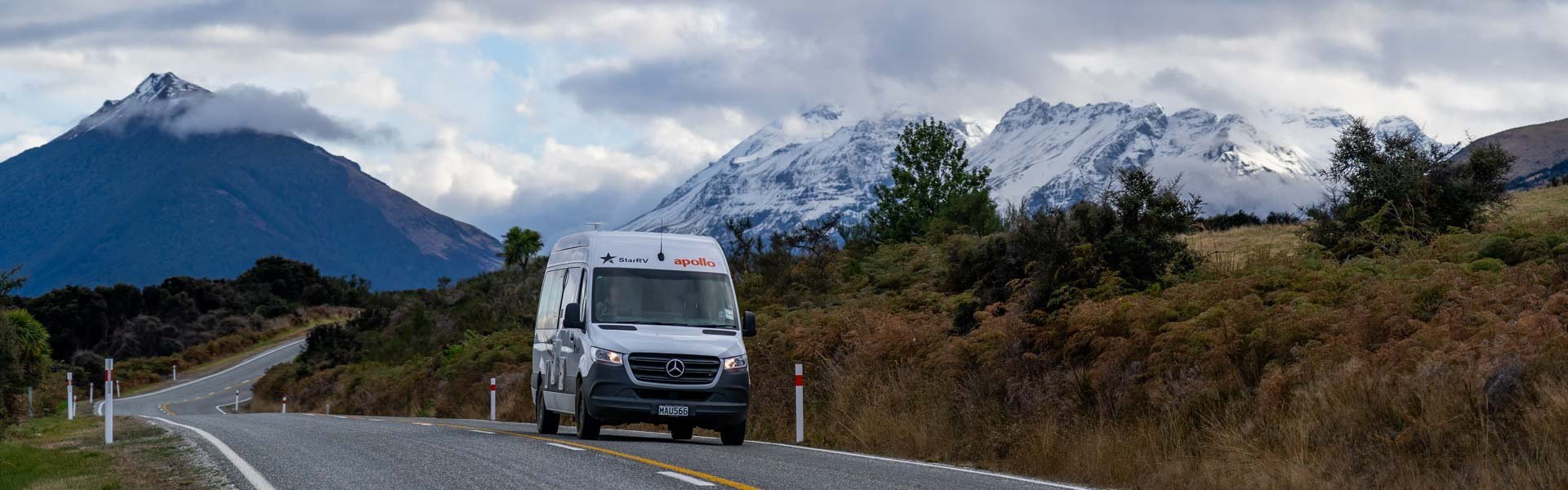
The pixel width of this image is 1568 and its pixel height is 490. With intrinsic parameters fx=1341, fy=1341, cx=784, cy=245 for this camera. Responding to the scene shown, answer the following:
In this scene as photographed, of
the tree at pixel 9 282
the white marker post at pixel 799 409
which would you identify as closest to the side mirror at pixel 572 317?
the white marker post at pixel 799 409

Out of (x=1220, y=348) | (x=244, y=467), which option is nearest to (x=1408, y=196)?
(x=1220, y=348)

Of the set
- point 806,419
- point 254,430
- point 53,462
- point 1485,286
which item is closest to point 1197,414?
point 1485,286

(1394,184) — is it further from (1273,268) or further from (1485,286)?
(1485,286)

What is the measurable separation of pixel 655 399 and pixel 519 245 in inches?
2538

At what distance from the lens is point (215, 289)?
127875 mm

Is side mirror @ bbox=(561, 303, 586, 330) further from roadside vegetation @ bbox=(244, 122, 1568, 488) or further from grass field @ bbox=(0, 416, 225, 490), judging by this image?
grass field @ bbox=(0, 416, 225, 490)

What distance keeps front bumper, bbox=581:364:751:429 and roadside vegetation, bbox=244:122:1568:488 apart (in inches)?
69.2

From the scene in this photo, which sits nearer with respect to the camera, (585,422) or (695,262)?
(585,422)

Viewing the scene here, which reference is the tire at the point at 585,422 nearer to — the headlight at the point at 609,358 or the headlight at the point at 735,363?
the headlight at the point at 609,358

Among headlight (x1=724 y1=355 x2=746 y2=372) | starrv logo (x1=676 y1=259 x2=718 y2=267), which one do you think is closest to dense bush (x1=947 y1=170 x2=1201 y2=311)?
headlight (x1=724 y1=355 x2=746 y2=372)

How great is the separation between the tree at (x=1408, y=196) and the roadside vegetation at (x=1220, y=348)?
2.5 inches

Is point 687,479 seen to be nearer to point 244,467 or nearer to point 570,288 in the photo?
point 244,467

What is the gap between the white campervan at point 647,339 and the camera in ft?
53.0

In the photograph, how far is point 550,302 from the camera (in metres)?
19.3
